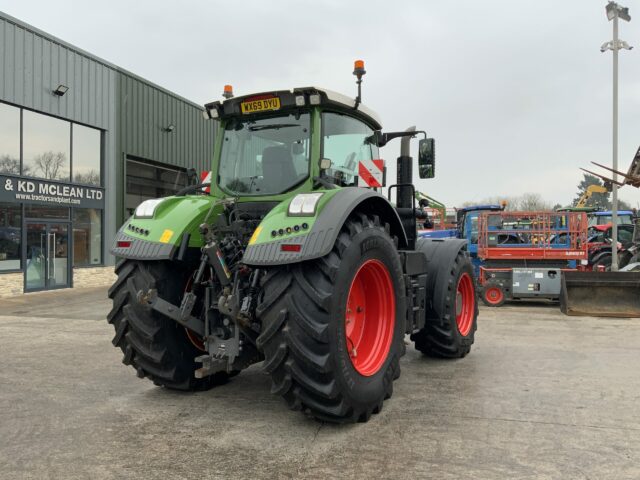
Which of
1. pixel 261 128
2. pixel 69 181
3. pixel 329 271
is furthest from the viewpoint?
pixel 69 181

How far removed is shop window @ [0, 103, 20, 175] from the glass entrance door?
58.0 inches

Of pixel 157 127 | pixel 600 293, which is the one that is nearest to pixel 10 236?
pixel 157 127

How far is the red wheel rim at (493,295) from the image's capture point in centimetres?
1096

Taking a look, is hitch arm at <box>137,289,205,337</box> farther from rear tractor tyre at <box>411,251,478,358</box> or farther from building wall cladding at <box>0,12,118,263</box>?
building wall cladding at <box>0,12,118,263</box>

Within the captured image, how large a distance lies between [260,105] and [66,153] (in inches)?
492

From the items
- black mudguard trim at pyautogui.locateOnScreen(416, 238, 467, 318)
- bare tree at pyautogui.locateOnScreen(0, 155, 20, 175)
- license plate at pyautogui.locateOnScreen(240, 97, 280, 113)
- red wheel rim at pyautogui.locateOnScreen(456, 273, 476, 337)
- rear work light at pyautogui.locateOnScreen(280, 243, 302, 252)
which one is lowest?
red wheel rim at pyautogui.locateOnScreen(456, 273, 476, 337)

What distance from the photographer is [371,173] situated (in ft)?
15.5

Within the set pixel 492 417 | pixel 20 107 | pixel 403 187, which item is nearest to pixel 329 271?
pixel 492 417

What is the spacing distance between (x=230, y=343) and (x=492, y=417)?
6.45 feet

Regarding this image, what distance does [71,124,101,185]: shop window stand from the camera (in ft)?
50.5

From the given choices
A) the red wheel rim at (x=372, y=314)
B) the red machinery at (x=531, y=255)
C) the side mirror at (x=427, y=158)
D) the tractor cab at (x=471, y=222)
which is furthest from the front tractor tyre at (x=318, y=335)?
the tractor cab at (x=471, y=222)

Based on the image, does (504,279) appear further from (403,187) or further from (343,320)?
(343,320)

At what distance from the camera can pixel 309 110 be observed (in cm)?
438

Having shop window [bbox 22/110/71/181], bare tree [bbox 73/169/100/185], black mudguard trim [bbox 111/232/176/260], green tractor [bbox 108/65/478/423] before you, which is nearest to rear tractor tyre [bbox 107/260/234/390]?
green tractor [bbox 108/65/478/423]
